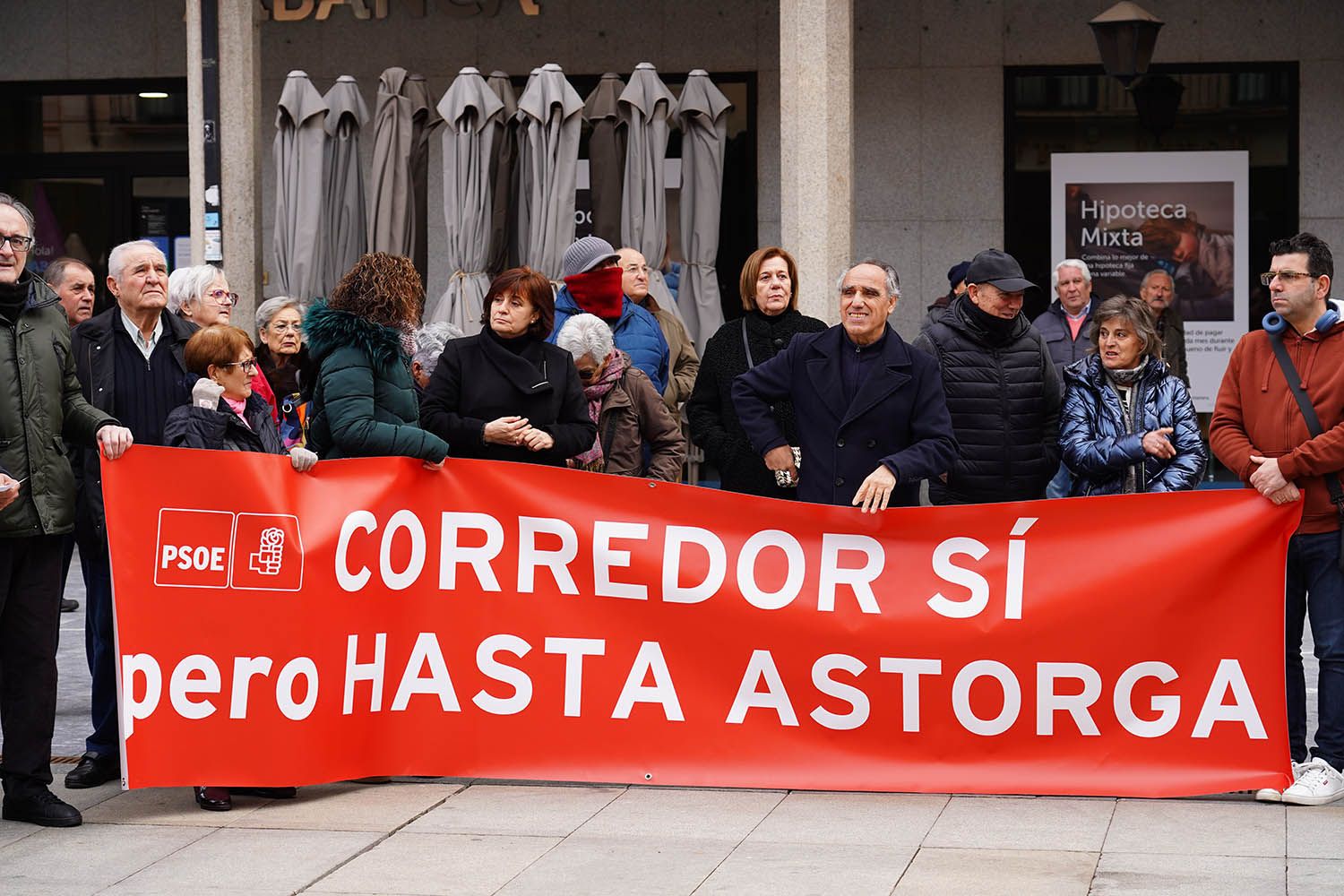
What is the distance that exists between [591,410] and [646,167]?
4.43 meters

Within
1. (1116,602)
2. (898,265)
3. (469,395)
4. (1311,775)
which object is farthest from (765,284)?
(898,265)

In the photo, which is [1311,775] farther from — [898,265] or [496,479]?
[898,265]

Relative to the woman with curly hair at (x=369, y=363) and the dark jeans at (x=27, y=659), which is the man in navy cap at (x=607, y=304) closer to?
the woman with curly hair at (x=369, y=363)

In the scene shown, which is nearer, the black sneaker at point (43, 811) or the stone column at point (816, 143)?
the black sneaker at point (43, 811)

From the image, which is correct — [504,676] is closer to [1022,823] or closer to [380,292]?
[380,292]

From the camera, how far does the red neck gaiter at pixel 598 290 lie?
8.98 meters

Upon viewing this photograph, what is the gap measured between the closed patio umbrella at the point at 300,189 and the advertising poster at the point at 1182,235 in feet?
19.0

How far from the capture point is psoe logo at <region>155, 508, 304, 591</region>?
654 cm

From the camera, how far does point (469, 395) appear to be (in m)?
7.30

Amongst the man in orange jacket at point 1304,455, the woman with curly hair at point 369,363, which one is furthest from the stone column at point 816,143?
the woman with curly hair at point 369,363

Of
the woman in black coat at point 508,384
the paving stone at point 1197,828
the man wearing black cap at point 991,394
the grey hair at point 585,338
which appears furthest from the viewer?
the grey hair at point 585,338

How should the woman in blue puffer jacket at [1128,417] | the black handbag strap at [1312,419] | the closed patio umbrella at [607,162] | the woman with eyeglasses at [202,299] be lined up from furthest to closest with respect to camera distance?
the closed patio umbrella at [607,162] < the woman with eyeglasses at [202,299] < the woman in blue puffer jacket at [1128,417] < the black handbag strap at [1312,419]

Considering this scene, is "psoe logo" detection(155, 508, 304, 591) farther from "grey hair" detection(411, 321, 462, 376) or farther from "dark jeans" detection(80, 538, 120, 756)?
"grey hair" detection(411, 321, 462, 376)

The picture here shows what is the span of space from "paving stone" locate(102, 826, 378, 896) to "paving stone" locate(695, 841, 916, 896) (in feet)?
3.99
